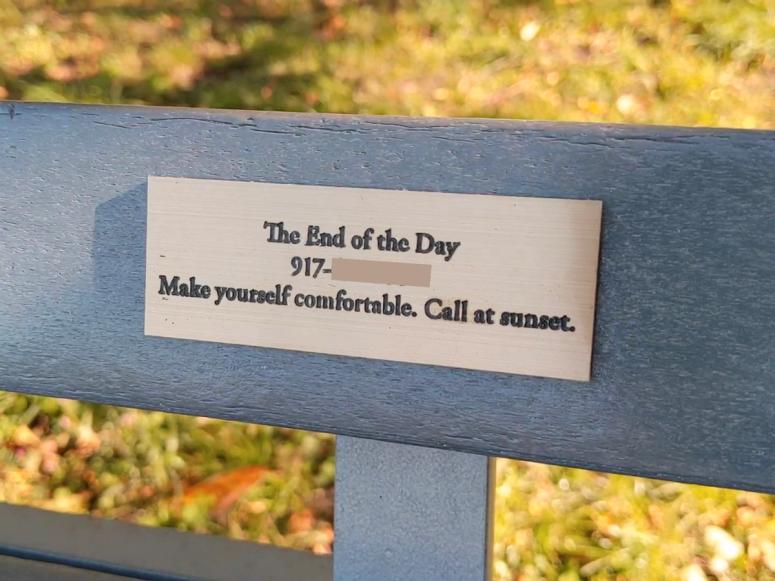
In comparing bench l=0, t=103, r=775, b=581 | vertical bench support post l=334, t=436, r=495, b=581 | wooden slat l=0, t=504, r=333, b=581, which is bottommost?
wooden slat l=0, t=504, r=333, b=581

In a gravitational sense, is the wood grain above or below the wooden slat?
above

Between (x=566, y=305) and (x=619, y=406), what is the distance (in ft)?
0.49

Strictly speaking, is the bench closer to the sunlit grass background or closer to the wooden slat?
the wooden slat

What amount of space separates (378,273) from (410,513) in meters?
0.36

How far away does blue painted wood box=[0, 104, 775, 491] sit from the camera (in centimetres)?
105

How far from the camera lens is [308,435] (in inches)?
81.7

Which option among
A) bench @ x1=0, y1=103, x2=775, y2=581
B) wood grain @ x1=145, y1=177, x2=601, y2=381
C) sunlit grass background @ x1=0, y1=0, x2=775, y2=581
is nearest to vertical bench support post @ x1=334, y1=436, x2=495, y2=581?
bench @ x1=0, y1=103, x2=775, y2=581

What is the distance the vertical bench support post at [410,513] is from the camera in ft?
4.00

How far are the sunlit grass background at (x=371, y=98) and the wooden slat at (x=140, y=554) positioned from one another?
1.40ft

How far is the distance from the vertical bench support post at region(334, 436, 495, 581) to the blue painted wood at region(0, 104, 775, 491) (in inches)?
2.4

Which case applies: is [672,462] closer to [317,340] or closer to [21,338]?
[317,340]

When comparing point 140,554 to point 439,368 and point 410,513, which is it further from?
point 439,368

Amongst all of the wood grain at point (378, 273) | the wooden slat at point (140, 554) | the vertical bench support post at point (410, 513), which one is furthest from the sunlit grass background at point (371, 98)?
the wood grain at point (378, 273)

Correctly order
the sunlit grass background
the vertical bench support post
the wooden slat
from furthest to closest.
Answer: the sunlit grass background → the wooden slat → the vertical bench support post
